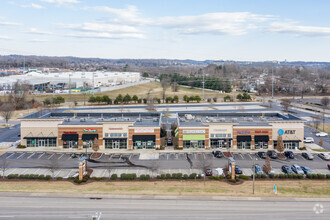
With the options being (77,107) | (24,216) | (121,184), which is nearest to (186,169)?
(121,184)

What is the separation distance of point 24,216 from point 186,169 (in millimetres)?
18463

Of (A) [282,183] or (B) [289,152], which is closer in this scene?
(A) [282,183]

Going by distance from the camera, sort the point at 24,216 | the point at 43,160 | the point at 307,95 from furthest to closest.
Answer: the point at 307,95
the point at 43,160
the point at 24,216

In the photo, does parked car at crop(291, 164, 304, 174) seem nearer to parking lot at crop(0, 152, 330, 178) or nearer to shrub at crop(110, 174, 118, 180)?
parking lot at crop(0, 152, 330, 178)

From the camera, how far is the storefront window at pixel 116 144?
44062 mm

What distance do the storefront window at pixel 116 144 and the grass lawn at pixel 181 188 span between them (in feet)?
42.5

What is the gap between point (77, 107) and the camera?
81.2 meters

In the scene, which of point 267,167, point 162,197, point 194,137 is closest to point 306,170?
point 267,167

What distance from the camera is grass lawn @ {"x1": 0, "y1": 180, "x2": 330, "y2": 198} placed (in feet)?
94.0

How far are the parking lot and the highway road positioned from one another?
693cm

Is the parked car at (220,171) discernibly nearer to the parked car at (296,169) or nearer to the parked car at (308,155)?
the parked car at (296,169)

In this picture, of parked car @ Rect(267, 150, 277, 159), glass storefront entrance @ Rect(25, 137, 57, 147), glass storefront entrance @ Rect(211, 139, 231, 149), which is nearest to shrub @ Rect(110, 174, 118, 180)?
glass storefront entrance @ Rect(25, 137, 57, 147)

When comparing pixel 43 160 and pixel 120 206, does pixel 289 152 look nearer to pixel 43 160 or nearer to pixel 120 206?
pixel 120 206

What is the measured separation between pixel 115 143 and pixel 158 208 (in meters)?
20.3
